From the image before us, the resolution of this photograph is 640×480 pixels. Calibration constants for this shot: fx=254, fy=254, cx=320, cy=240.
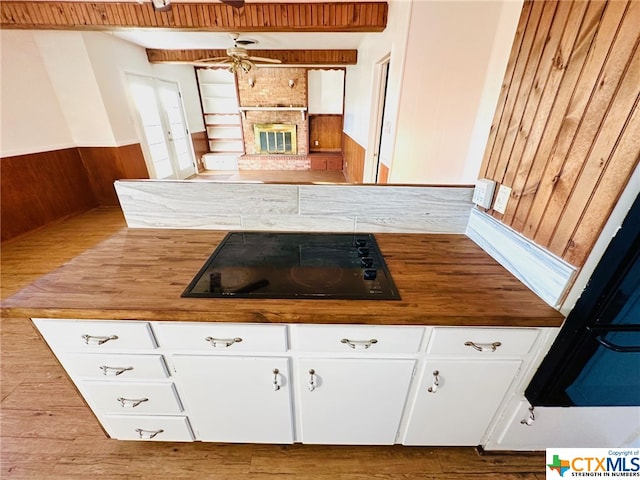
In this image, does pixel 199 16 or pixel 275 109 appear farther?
pixel 275 109

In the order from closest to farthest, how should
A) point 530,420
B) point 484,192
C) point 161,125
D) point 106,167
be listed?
point 530,420 → point 484,192 → point 106,167 → point 161,125

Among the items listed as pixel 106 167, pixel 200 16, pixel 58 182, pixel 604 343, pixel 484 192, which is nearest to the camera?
pixel 604 343

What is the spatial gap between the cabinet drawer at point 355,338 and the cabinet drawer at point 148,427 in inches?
28.2

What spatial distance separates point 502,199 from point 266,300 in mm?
1081

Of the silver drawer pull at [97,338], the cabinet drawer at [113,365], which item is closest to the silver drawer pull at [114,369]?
the cabinet drawer at [113,365]

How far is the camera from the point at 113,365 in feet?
3.11

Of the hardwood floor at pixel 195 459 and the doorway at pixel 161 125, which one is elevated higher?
the doorway at pixel 161 125

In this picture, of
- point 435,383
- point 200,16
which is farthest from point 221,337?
point 200,16

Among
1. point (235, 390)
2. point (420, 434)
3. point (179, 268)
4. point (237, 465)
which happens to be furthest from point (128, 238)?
point (420, 434)

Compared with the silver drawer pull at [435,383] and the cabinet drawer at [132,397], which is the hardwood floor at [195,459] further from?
the silver drawer pull at [435,383]

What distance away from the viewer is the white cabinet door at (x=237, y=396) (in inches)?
36.9

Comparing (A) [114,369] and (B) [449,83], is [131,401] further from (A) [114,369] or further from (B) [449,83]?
(B) [449,83]

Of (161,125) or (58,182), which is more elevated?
(161,125)

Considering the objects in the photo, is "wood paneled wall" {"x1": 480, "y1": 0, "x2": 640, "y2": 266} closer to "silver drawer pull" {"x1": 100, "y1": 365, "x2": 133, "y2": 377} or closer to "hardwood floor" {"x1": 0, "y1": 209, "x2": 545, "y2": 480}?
"hardwood floor" {"x1": 0, "y1": 209, "x2": 545, "y2": 480}
